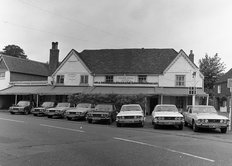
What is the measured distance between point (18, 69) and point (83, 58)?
11.7 m

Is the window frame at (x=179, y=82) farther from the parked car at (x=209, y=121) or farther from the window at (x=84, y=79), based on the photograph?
the parked car at (x=209, y=121)

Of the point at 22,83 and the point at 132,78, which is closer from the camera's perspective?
the point at 132,78

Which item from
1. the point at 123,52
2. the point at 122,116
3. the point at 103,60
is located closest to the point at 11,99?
the point at 103,60

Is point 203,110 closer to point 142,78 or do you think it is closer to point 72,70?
point 142,78

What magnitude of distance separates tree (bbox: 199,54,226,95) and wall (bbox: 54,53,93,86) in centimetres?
2938

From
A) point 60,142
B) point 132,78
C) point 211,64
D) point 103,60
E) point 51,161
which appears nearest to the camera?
point 51,161

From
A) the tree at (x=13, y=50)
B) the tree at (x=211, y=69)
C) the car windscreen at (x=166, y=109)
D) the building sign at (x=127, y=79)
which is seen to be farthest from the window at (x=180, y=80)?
the tree at (x=13, y=50)

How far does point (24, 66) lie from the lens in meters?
44.7

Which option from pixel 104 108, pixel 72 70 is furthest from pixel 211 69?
pixel 104 108

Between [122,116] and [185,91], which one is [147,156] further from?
[185,91]

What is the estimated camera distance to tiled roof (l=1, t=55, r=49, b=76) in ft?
138

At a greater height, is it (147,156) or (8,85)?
(8,85)

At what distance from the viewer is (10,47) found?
71812 millimetres

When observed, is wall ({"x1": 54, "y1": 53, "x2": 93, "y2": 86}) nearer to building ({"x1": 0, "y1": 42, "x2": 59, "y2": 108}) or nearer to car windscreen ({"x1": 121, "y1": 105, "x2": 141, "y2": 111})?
building ({"x1": 0, "y1": 42, "x2": 59, "y2": 108})
